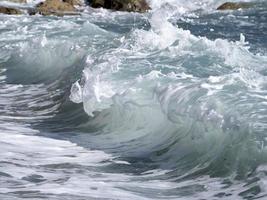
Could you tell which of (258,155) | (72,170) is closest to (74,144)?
(72,170)

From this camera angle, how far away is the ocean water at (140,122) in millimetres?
6031

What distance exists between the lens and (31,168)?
6.68 m

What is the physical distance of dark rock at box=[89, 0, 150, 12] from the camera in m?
37.6

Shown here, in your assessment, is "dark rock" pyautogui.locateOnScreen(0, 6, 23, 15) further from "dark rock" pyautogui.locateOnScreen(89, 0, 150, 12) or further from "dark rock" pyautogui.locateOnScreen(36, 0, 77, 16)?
"dark rock" pyautogui.locateOnScreen(89, 0, 150, 12)

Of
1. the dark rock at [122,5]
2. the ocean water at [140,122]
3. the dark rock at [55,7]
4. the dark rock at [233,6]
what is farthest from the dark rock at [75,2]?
the ocean water at [140,122]

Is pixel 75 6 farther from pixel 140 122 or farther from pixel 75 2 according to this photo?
pixel 140 122

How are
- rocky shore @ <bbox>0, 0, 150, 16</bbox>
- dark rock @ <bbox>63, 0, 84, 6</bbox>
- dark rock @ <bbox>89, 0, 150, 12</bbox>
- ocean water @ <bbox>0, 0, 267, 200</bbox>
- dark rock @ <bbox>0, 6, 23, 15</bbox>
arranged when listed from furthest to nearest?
dark rock @ <bbox>63, 0, 84, 6</bbox> → dark rock @ <bbox>89, 0, 150, 12</bbox> → rocky shore @ <bbox>0, 0, 150, 16</bbox> → dark rock @ <bbox>0, 6, 23, 15</bbox> → ocean water @ <bbox>0, 0, 267, 200</bbox>

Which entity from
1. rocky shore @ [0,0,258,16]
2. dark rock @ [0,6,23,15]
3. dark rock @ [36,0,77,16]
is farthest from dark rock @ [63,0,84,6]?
dark rock @ [0,6,23,15]

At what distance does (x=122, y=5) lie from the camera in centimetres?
3762

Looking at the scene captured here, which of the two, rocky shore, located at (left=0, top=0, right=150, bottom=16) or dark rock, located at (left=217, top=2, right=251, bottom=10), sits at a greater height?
dark rock, located at (left=217, top=2, right=251, bottom=10)

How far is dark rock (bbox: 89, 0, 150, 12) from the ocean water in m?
22.7

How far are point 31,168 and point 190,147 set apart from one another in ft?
5.99

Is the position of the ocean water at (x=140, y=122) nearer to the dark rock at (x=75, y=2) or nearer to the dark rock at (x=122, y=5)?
the dark rock at (x=122, y=5)

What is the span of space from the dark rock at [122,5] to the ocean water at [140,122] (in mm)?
22683
